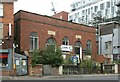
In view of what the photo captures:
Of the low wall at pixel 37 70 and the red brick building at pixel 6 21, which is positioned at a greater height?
the red brick building at pixel 6 21

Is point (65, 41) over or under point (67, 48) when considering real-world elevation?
over

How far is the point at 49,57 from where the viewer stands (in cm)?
4250

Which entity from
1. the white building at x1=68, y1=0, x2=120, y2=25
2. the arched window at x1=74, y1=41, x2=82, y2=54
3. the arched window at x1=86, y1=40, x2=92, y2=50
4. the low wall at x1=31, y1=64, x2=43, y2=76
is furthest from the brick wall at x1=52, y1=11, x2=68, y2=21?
the low wall at x1=31, y1=64, x2=43, y2=76

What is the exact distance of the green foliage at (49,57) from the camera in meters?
42.3

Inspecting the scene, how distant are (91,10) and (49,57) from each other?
76.9 m

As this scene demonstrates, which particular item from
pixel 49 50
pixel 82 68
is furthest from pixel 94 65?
pixel 49 50

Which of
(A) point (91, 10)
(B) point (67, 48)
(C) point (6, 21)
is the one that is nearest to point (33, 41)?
(B) point (67, 48)

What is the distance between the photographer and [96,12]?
11294 centimetres

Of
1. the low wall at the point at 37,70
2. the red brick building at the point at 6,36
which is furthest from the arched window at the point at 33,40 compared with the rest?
the low wall at the point at 37,70

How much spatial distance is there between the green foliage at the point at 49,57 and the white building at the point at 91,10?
202 feet

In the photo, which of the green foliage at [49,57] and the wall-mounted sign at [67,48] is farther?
the wall-mounted sign at [67,48]

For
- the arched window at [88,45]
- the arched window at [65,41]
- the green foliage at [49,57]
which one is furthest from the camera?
the arched window at [88,45]

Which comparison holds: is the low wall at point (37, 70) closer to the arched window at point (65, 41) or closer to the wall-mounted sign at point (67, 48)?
the wall-mounted sign at point (67, 48)

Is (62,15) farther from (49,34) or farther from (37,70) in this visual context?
(37,70)
